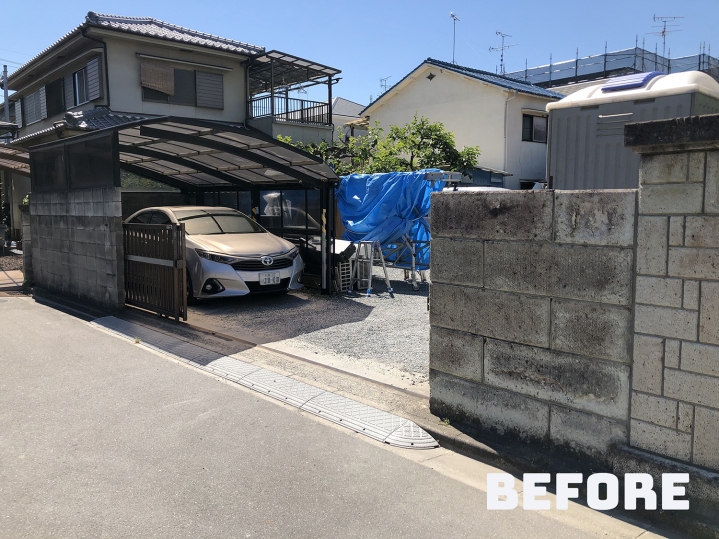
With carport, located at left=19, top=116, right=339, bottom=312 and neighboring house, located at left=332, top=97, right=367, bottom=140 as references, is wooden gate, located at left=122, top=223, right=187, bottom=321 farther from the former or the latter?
neighboring house, located at left=332, top=97, right=367, bottom=140

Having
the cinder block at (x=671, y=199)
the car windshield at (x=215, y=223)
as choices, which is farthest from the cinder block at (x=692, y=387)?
the car windshield at (x=215, y=223)

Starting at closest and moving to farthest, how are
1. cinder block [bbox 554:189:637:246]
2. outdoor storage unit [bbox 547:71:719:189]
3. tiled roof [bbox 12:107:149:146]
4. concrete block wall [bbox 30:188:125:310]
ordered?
cinder block [bbox 554:189:637:246] < outdoor storage unit [bbox 547:71:719:189] < concrete block wall [bbox 30:188:125:310] < tiled roof [bbox 12:107:149:146]

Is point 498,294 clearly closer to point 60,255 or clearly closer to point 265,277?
point 265,277

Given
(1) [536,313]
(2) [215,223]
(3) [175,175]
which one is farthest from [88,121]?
(1) [536,313]

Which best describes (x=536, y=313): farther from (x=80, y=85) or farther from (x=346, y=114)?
(x=346, y=114)

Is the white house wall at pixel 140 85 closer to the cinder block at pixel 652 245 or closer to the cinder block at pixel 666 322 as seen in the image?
the cinder block at pixel 652 245

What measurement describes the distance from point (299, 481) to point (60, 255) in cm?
886

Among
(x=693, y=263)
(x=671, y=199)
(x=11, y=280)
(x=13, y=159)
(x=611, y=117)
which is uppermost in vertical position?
(x=13, y=159)

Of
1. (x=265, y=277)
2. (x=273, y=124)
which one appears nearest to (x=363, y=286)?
(x=265, y=277)

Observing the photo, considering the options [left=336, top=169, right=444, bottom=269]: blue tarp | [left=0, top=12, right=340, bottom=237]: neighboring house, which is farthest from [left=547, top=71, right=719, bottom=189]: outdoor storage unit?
[left=0, top=12, right=340, bottom=237]: neighboring house

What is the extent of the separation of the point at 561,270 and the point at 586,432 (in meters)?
1.04

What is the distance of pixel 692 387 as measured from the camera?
322cm

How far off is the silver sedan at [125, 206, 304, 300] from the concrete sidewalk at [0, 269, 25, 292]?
412 cm

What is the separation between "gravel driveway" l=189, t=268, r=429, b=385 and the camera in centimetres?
650
